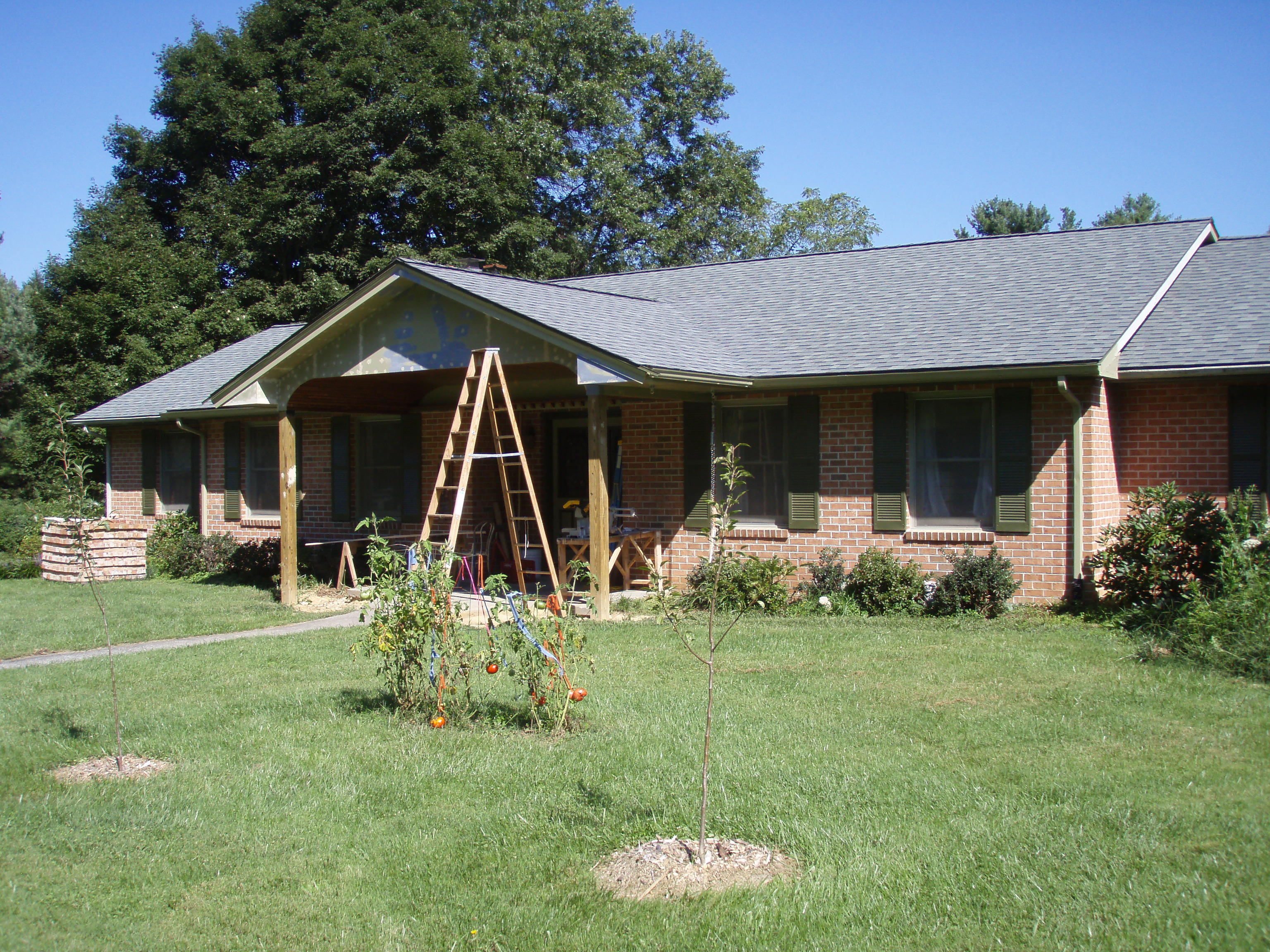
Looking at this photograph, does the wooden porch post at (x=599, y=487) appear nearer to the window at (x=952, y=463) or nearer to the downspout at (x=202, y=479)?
the window at (x=952, y=463)

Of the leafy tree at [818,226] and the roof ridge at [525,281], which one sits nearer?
the roof ridge at [525,281]

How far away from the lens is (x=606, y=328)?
12.2 metres

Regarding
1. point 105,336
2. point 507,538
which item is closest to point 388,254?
point 105,336

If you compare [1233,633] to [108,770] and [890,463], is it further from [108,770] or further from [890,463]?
[108,770]

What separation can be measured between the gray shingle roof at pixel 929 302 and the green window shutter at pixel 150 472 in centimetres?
958

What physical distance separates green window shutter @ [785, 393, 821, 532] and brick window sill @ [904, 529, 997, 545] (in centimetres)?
112

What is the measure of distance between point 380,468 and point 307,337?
Answer: 4144 mm

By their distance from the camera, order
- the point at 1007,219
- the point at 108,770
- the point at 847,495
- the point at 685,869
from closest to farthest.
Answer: the point at 685,869 → the point at 108,770 → the point at 847,495 → the point at 1007,219

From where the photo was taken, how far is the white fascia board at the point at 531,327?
1091 centimetres

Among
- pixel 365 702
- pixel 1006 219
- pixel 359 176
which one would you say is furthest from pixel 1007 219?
pixel 365 702

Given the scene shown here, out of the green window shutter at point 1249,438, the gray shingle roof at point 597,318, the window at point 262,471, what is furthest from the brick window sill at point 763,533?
the window at point 262,471

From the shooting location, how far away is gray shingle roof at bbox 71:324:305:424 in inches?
756

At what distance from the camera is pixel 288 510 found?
46.2ft

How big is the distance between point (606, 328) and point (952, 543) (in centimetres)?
456
